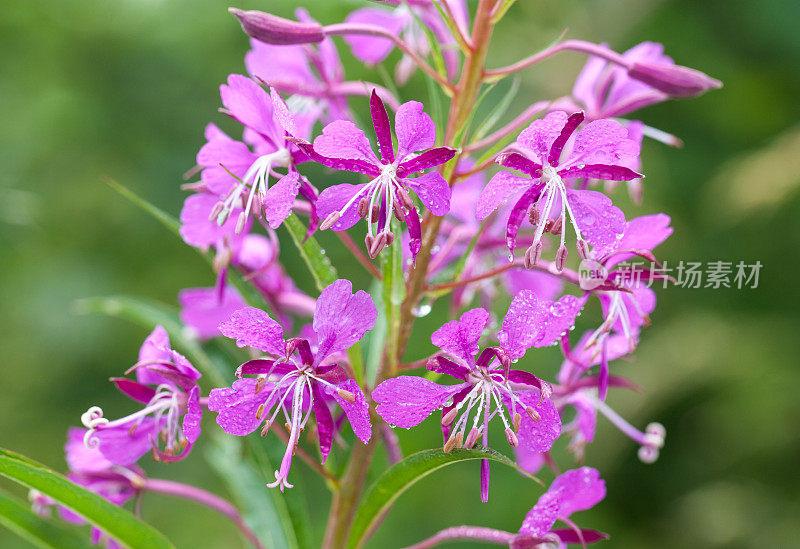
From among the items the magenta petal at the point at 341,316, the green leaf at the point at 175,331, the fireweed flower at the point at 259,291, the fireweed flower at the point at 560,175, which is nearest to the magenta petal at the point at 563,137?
the fireweed flower at the point at 560,175

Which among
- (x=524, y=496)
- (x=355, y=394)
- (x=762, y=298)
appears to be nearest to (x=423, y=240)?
(x=355, y=394)

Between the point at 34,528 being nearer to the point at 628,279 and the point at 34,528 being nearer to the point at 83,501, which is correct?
the point at 83,501

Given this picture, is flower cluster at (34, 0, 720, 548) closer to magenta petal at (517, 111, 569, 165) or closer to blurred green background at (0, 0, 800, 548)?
magenta petal at (517, 111, 569, 165)

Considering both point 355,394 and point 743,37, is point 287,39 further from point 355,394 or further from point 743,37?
point 743,37

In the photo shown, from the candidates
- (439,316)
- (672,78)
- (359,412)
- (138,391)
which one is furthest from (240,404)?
(439,316)

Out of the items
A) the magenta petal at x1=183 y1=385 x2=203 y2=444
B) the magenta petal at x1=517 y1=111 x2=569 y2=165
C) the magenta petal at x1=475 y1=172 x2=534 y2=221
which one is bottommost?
the magenta petal at x1=183 y1=385 x2=203 y2=444

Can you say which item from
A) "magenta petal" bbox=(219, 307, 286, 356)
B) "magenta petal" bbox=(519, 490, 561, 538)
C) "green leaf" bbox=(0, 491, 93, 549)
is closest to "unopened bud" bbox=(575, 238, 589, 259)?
"magenta petal" bbox=(519, 490, 561, 538)

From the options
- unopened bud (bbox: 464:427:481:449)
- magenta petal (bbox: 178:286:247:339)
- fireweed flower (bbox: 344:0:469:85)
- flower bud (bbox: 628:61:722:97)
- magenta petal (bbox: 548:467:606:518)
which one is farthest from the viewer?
magenta petal (bbox: 178:286:247:339)
